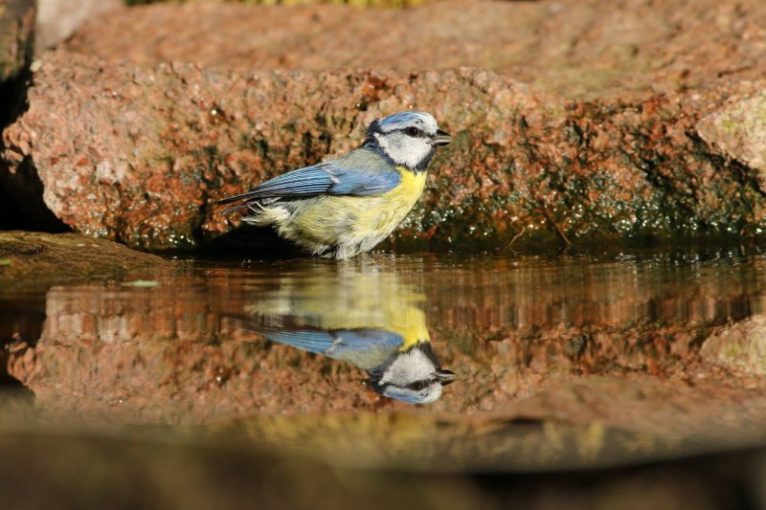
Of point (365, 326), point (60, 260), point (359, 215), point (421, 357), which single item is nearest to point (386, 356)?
point (421, 357)

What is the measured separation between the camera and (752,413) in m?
2.56

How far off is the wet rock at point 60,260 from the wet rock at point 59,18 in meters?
3.01

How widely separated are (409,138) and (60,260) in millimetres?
2007

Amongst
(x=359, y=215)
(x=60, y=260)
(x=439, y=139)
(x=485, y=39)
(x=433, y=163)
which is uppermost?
(x=485, y=39)

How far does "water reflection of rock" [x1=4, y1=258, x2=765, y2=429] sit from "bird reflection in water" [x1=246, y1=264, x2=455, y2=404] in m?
0.05

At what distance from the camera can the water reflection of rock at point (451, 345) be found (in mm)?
2789

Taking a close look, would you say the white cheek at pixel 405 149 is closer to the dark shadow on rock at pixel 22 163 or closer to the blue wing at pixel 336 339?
the dark shadow on rock at pixel 22 163

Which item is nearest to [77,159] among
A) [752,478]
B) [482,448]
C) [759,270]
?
[759,270]

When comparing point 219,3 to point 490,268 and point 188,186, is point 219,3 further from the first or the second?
point 490,268

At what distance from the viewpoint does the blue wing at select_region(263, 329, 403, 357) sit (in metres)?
3.50

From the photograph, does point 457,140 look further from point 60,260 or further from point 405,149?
point 60,260

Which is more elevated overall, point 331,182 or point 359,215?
point 331,182

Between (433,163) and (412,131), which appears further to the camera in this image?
(433,163)

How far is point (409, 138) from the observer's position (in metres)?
6.17
